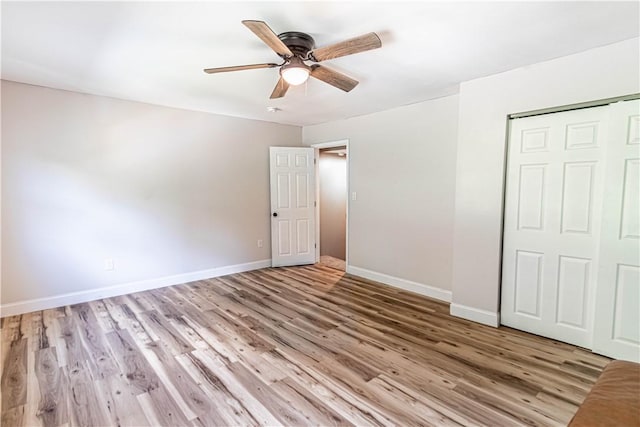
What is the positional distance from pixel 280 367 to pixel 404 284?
90.7 inches

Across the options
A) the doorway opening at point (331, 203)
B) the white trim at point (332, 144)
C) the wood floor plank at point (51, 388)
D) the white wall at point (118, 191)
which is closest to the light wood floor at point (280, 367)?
the wood floor plank at point (51, 388)

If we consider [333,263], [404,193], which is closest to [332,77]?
[404,193]

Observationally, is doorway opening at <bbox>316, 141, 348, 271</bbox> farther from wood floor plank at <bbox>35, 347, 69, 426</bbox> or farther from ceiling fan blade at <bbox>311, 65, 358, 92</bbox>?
wood floor plank at <bbox>35, 347, 69, 426</bbox>

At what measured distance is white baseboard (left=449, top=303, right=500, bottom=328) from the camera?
3010 millimetres

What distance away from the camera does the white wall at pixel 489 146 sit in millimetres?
2461

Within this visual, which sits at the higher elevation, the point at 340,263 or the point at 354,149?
the point at 354,149

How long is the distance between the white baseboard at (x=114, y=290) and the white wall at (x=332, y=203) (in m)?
2.33

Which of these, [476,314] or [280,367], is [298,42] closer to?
[280,367]

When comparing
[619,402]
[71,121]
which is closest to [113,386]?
[619,402]

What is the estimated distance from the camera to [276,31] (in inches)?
83.5

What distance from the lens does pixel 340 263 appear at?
5672 millimetres

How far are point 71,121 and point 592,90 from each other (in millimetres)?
5097

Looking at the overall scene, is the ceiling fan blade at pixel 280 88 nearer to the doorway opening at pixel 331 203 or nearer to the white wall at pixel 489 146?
the white wall at pixel 489 146

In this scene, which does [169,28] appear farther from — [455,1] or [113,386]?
[113,386]
